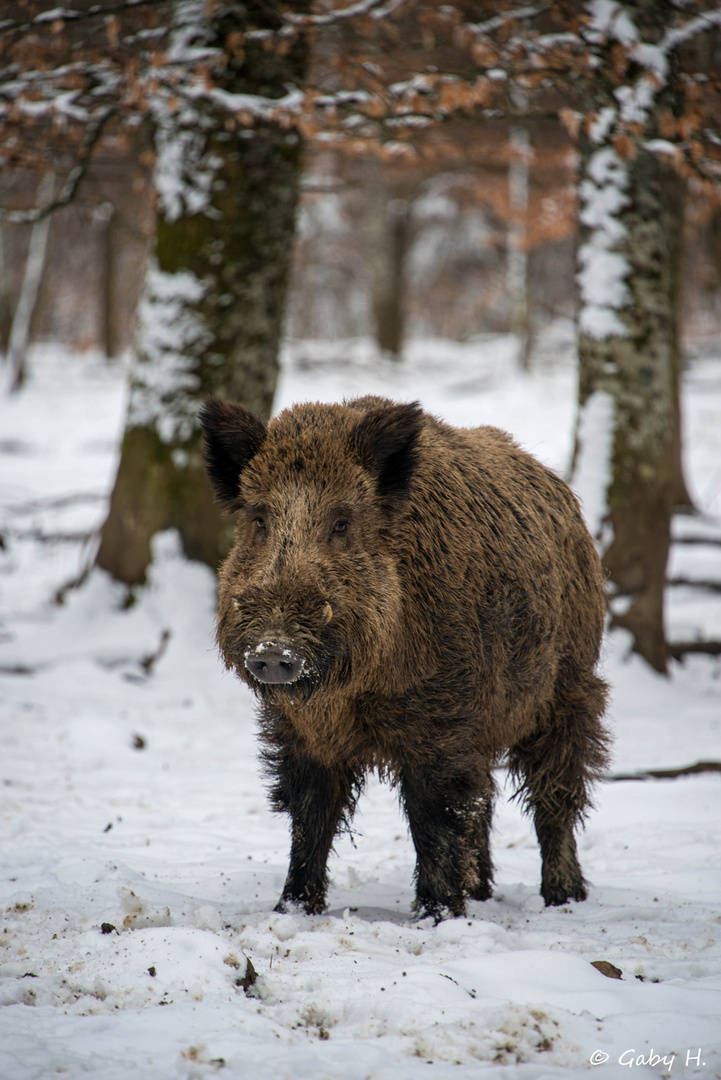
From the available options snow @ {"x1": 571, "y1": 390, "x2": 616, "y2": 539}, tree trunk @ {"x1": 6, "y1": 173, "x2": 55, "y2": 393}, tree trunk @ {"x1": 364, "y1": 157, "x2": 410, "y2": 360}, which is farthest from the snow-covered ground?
tree trunk @ {"x1": 364, "y1": 157, "x2": 410, "y2": 360}

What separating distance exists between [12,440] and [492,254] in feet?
50.5

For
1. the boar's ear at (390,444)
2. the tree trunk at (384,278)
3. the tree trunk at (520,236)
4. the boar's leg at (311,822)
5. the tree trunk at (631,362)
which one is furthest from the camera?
the tree trunk at (384,278)

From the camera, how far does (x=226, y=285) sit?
7051 millimetres

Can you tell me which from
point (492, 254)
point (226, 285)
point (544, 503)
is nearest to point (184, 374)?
point (226, 285)

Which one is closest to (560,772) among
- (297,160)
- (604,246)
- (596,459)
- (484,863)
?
(484,863)

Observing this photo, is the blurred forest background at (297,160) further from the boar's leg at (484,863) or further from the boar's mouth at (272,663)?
the boar's mouth at (272,663)

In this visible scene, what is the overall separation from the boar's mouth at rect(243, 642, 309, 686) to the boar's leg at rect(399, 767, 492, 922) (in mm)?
872

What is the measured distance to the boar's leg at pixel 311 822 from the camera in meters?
3.44

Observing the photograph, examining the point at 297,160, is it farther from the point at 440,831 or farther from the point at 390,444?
the point at 440,831

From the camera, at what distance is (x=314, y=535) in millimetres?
3064

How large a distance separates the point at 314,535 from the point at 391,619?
16.1 inches

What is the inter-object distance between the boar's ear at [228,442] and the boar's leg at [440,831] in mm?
1289

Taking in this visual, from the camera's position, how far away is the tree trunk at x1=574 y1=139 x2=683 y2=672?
6594 mm

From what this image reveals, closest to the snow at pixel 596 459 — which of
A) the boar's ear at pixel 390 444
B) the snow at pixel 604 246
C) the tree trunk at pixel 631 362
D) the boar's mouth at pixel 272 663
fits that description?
the tree trunk at pixel 631 362
